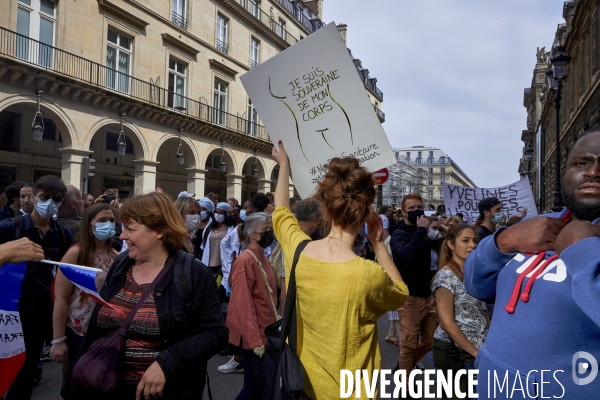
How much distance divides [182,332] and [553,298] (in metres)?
1.73

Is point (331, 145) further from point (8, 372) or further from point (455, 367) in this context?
point (8, 372)

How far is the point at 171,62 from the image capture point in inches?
763

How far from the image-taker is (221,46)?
22.1 metres

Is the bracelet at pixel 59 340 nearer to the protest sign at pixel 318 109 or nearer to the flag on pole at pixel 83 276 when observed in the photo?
the flag on pole at pixel 83 276

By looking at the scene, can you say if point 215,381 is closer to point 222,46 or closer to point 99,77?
point 99,77

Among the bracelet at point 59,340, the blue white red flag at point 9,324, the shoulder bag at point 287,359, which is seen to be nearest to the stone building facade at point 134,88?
the bracelet at point 59,340

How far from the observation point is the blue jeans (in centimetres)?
349

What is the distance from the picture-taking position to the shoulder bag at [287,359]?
72.4 inches

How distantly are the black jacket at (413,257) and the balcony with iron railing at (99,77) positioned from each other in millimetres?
12573

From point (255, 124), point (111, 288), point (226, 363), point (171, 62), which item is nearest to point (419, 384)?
point (226, 363)

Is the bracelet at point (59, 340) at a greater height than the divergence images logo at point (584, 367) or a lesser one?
lesser

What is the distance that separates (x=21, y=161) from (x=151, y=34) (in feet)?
23.0

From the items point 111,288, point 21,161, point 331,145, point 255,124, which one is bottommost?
point 111,288

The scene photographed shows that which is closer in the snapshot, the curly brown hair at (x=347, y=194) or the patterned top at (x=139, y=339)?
the curly brown hair at (x=347, y=194)
